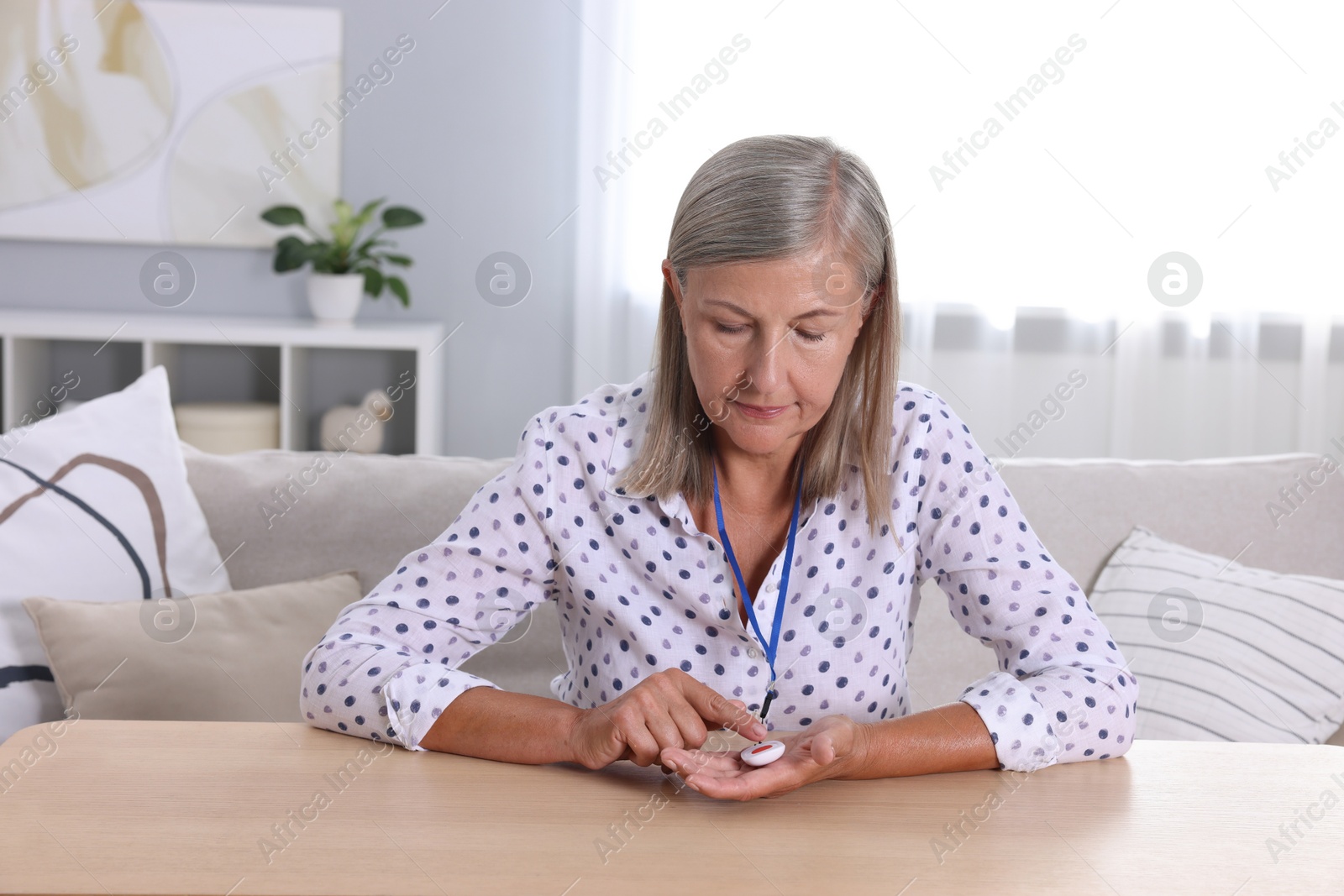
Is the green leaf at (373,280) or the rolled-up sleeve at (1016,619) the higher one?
the green leaf at (373,280)

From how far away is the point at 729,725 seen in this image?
962 mm

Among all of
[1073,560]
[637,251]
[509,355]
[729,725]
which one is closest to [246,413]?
[509,355]

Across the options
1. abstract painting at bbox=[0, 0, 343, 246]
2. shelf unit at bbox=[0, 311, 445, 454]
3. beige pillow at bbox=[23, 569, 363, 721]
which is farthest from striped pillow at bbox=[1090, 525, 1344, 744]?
abstract painting at bbox=[0, 0, 343, 246]

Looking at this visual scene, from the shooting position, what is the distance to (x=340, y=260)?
336cm

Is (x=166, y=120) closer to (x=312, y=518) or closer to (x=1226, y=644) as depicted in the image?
(x=312, y=518)

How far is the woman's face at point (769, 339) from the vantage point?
109cm

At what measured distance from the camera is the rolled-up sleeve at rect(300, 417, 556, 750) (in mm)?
1022

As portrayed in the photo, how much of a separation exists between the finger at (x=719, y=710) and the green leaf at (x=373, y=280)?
8.64ft

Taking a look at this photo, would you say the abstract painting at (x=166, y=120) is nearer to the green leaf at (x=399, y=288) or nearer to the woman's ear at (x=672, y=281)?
the green leaf at (x=399, y=288)

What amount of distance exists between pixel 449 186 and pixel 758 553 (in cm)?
260

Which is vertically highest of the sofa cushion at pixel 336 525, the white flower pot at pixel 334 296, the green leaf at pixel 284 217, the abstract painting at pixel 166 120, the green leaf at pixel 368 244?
the abstract painting at pixel 166 120

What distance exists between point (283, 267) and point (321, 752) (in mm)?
2611

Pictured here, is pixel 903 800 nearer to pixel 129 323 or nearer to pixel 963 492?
pixel 963 492

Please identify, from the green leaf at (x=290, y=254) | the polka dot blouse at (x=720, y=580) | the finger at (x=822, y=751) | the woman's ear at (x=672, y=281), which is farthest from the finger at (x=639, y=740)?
the green leaf at (x=290, y=254)
